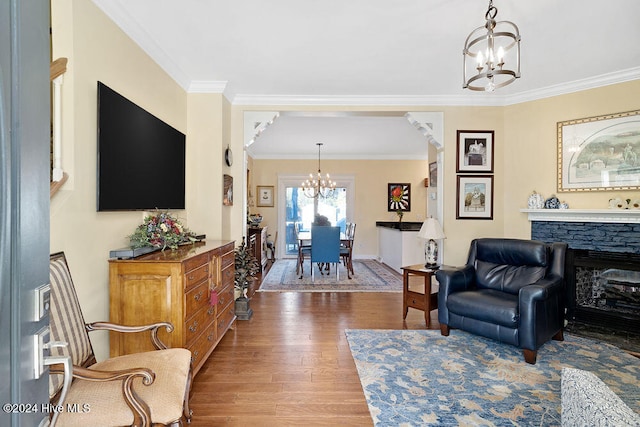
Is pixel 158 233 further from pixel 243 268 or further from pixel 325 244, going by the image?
pixel 325 244

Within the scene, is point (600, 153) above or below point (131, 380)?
above

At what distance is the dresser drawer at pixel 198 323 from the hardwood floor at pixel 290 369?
363 millimetres

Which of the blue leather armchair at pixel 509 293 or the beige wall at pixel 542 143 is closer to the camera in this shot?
the blue leather armchair at pixel 509 293

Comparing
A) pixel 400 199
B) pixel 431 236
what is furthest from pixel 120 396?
pixel 400 199

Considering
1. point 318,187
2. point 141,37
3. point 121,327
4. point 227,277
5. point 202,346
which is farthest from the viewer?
point 318,187

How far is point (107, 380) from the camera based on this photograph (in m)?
1.32

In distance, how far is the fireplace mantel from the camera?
3174mm

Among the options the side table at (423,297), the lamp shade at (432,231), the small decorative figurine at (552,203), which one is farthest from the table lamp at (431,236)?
the small decorative figurine at (552,203)

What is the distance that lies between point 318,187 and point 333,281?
105 inches

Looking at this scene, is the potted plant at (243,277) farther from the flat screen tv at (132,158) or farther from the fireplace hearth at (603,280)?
the fireplace hearth at (603,280)

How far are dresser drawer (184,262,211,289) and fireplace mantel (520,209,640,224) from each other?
368 centimetres

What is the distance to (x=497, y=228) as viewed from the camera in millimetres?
4117

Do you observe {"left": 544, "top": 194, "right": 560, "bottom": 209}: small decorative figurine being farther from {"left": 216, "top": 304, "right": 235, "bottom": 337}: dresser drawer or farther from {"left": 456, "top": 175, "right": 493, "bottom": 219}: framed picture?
{"left": 216, "top": 304, "right": 235, "bottom": 337}: dresser drawer

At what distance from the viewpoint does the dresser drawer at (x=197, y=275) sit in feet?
7.15
